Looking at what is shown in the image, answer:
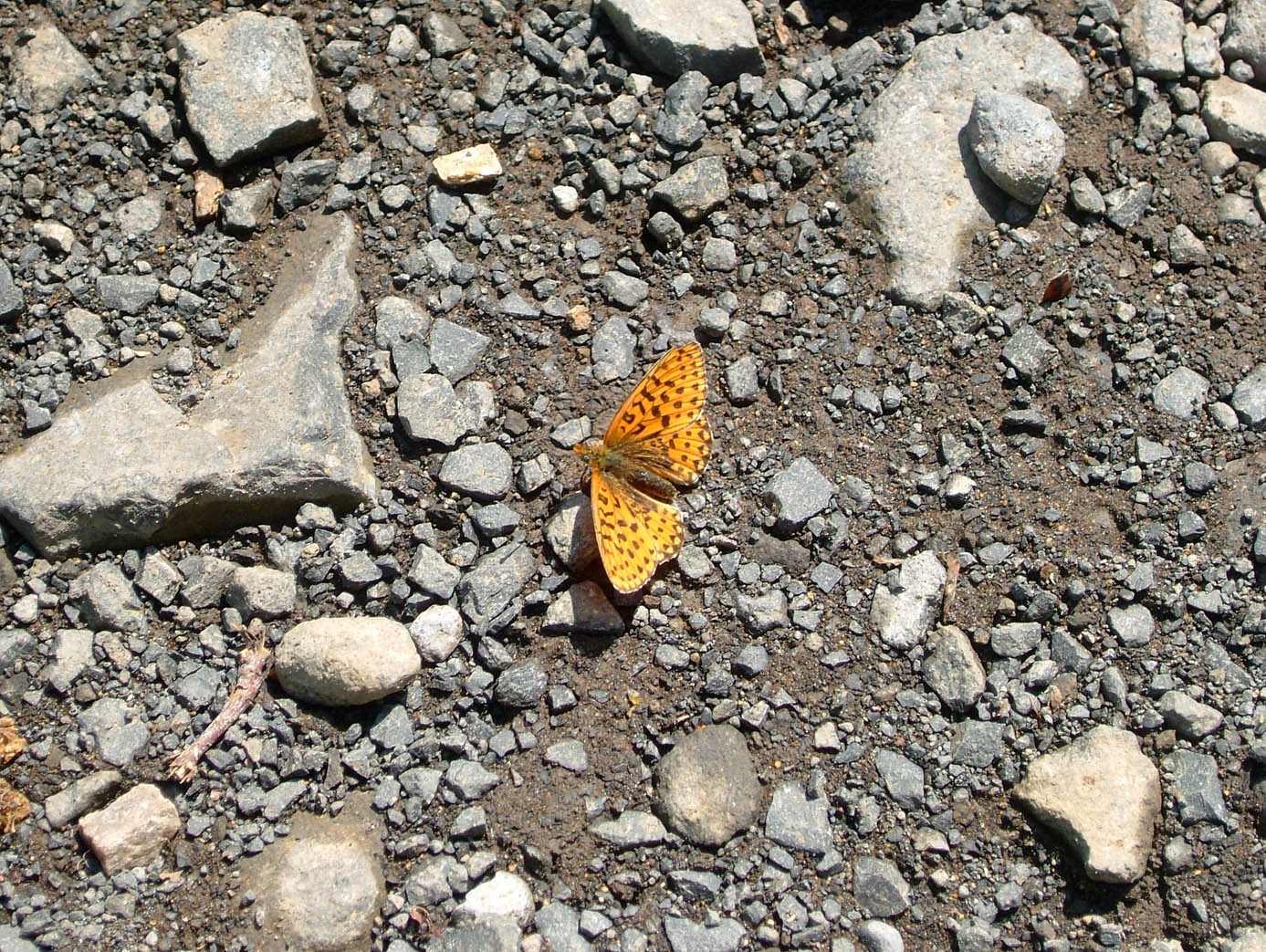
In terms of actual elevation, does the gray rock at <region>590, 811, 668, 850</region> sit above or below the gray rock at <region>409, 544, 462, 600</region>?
below

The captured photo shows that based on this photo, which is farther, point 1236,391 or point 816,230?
point 816,230

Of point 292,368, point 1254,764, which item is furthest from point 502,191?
point 1254,764

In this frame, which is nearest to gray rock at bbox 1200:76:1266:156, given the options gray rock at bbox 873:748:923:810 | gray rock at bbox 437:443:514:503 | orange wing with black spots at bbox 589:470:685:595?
orange wing with black spots at bbox 589:470:685:595

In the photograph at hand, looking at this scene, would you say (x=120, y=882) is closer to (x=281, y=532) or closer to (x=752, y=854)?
(x=281, y=532)

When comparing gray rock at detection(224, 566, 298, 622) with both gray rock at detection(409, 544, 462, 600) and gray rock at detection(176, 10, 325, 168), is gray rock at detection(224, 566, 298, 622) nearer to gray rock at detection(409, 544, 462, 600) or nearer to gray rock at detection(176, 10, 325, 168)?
gray rock at detection(409, 544, 462, 600)

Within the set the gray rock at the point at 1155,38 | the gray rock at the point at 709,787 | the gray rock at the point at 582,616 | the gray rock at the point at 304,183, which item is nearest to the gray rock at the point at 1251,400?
the gray rock at the point at 1155,38

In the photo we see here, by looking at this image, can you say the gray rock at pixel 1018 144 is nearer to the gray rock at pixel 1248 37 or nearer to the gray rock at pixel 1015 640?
the gray rock at pixel 1248 37
